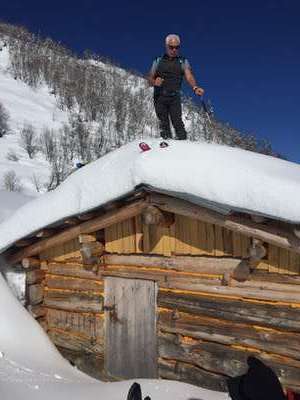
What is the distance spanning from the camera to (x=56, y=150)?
52750mm

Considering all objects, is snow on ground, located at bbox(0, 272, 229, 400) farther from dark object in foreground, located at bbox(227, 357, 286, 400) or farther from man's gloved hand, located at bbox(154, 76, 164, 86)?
man's gloved hand, located at bbox(154, 76, 164, 86)

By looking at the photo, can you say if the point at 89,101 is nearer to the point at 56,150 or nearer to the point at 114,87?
the point at 114,87

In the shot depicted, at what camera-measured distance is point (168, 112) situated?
763cm

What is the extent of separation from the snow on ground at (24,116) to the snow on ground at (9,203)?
874 inches

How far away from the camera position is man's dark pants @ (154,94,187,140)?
741 centimetres

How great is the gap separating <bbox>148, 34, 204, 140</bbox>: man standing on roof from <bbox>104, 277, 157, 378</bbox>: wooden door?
2389 millimetres

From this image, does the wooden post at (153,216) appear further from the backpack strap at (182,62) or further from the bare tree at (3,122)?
the bare tree at (3,122)

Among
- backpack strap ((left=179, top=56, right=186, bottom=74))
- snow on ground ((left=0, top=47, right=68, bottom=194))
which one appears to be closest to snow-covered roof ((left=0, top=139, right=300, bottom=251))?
backpack strap ((left=179, top=56, right=186, bottom=74))

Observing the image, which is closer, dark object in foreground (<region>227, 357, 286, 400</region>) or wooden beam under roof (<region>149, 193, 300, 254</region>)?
dark object in foreground (<region>227, 357, 286, 400</region>)

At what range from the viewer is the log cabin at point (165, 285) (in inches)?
224

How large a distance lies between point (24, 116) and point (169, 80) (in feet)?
187

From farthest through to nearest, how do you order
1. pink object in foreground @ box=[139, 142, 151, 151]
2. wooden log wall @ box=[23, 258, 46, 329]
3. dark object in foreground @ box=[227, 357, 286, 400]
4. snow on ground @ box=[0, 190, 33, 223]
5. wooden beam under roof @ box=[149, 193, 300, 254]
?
snow on ground @ box=[0, 190, 33, 223]
wooden log wall @ box=[23, 258, 46, 329]
pink object in foreground @ box=[139, 142, 151, 151]
wooden beam under roof @ box=[149, 193, 300, 254]
dark object in foreground @ box=[227, 357, 286, 400]

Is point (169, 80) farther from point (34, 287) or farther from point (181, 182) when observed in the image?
point (34, 287)

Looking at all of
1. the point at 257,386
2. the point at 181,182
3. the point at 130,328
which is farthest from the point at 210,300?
the point at 257,386
